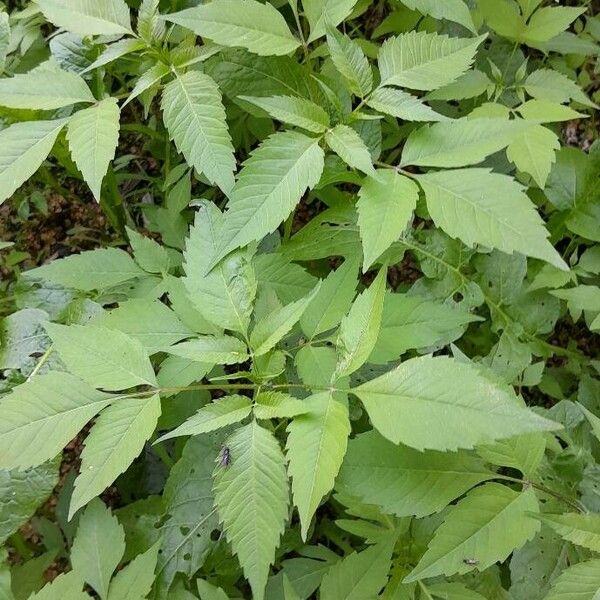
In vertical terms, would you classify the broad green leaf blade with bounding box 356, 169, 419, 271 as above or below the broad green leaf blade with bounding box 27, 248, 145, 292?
above

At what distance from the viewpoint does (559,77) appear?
186 cm

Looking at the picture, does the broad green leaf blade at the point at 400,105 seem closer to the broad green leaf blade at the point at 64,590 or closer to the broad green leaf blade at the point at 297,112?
the broad green leaf blade at the point at 297,112

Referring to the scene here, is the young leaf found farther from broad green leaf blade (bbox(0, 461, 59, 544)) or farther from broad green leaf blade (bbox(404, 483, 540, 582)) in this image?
broad green leaf blade (bbox(404, 483, 540, 582))

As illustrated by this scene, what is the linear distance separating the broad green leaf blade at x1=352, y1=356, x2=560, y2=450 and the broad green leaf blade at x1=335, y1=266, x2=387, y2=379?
80mm

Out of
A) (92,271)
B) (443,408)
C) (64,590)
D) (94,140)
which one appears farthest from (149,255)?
(443,408)

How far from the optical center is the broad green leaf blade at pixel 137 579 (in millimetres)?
1423

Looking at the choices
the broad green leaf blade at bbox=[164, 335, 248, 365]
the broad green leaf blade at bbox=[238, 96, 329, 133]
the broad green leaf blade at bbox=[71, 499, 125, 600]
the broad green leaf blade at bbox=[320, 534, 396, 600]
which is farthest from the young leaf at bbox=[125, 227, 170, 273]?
the broad green leaf blade at bbox=[320, 534, 396, 600]

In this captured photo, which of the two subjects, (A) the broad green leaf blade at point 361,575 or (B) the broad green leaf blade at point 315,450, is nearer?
(B) the broad green leaf blade at point 315,450

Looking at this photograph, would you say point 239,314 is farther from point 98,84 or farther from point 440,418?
point 98,84

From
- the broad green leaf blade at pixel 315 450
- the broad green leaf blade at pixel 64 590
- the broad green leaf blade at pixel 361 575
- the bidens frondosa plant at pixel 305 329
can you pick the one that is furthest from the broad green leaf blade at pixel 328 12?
the broad green leaf blade at pixel 64 590

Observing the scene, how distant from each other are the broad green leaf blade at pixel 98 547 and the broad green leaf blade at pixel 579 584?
1010 millimetres

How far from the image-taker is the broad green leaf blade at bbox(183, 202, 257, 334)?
1.33 metres

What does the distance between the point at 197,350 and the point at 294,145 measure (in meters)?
0.51

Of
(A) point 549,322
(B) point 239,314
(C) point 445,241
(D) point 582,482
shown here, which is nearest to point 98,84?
(B) point 239,314
